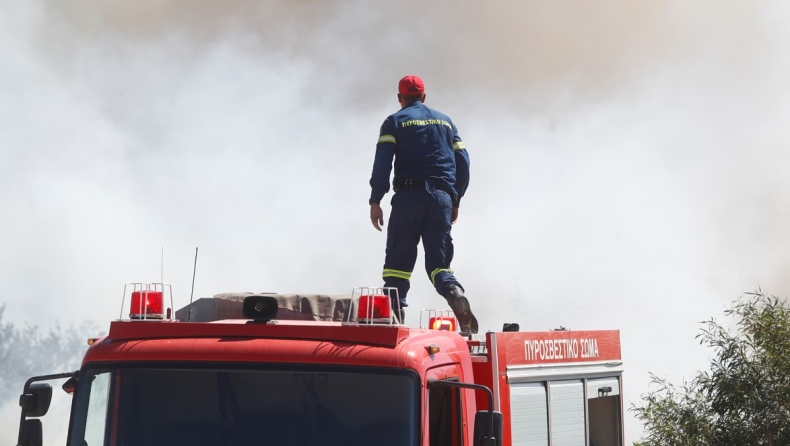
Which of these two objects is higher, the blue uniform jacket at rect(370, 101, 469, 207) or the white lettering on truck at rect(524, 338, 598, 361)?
the blue uniform jacket at rect(370, 101, 469, 207)

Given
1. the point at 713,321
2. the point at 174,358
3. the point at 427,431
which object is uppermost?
the point at 713,321

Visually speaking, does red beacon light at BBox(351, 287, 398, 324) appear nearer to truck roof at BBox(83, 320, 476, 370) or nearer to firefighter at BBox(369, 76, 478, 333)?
truck roof at BBox(83, 320, 476, 370)

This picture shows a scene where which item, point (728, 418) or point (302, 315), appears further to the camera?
point (728, 418)

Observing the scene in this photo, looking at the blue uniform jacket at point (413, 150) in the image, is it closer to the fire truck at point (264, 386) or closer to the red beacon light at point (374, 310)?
the fire truck at point (264, 386)

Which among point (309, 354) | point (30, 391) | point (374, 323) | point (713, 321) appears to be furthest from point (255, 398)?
point (713, 321)

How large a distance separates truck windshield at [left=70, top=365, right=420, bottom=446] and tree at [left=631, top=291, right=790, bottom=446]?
19.0ft

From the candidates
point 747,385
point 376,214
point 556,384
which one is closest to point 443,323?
point 556,384

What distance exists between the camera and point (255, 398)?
13.9ft

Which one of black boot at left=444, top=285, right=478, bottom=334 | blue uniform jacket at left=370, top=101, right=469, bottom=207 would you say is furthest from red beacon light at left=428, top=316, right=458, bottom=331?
blue uniform jacket at left=370, top=101, right=469, bottom=207

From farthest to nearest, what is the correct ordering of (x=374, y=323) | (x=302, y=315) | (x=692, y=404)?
1. (x=692, y=404)
2. (x=302, y=315)
3. (x=374, y=323)

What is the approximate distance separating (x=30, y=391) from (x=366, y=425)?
4.82ft

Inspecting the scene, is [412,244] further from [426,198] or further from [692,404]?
[692,404]

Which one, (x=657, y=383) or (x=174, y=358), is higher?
(x=657, y=383)

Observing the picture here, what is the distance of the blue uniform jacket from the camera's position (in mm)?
6984
